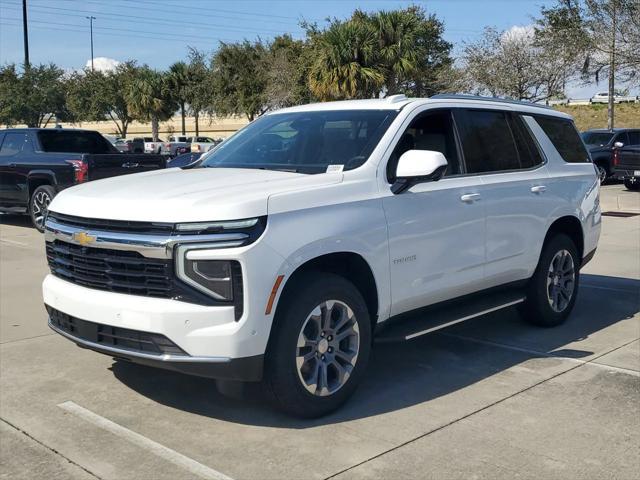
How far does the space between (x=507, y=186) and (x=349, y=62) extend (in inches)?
978

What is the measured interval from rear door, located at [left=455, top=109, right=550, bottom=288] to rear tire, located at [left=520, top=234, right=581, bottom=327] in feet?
0.61

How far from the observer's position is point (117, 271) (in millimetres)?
4211

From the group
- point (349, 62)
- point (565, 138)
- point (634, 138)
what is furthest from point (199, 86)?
point (565, 138)

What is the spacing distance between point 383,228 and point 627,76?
2873 centimetres

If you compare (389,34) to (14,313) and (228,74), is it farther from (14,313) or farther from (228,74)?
(14,313)

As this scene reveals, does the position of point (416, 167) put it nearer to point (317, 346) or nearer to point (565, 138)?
point (317, 346)

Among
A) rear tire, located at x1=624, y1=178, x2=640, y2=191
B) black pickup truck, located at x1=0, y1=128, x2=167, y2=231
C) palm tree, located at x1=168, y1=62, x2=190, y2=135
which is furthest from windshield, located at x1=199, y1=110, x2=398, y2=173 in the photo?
palm tree, located at x1=168, y1=62, x2=190, y2=135

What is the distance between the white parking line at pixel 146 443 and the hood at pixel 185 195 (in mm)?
1226

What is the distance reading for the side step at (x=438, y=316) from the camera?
16.1 feet

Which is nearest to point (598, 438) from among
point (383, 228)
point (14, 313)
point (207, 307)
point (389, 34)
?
point (383, 228)

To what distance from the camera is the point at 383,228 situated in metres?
4.72

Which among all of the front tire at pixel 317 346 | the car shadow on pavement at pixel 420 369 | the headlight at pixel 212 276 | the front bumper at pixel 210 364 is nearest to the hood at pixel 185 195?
the headlight at pixel 212 276

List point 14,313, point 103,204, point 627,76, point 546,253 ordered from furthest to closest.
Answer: point 627,76, point 14,313, point 546,253, point 103,204

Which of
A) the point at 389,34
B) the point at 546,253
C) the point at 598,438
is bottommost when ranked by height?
the point at 598,438
